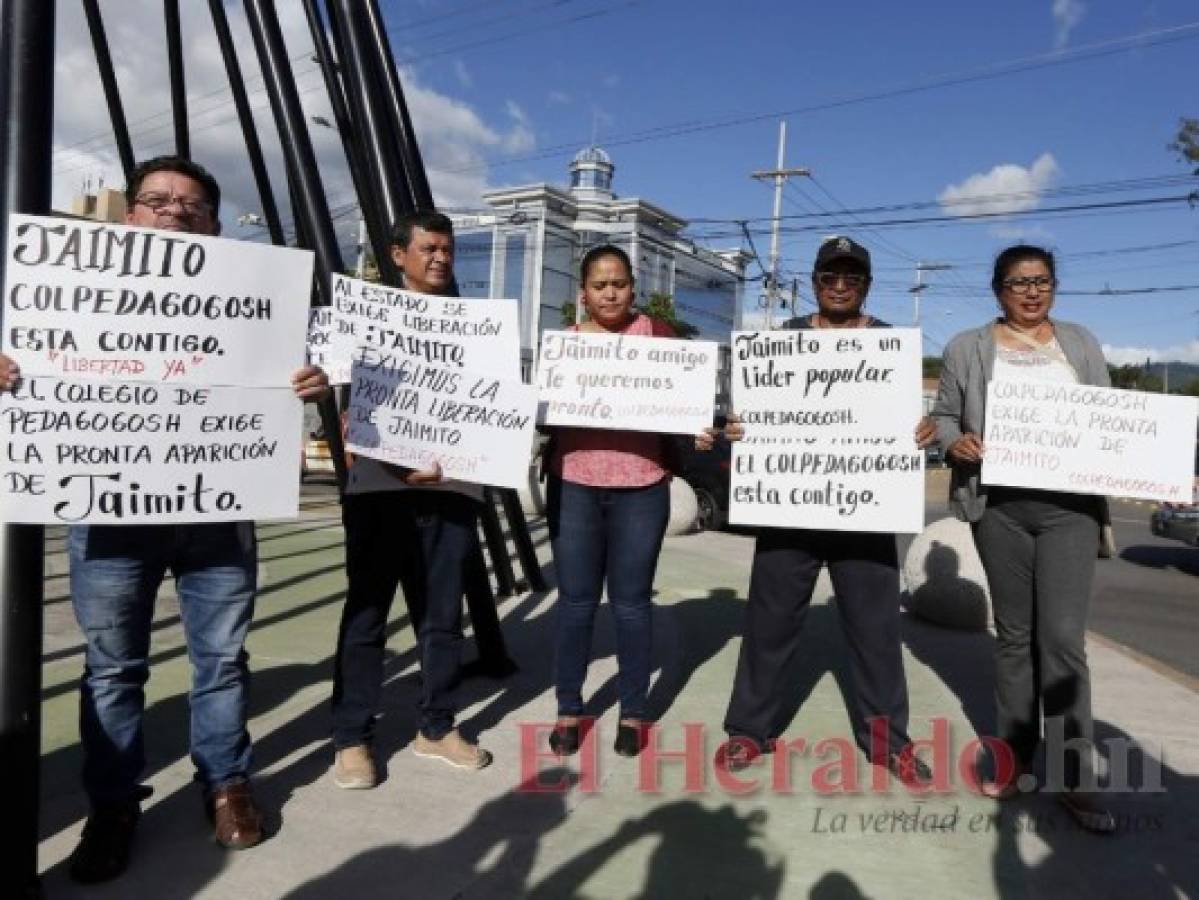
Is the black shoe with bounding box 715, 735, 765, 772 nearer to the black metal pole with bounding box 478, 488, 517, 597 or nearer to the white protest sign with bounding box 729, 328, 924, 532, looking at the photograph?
the white protest sign with bounding box 729, 328, 924, 532

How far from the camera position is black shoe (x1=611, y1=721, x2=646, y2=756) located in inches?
141

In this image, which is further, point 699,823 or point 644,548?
point 644,548

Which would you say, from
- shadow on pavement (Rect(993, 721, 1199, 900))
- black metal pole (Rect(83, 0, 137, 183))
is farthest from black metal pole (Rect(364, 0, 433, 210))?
shadow on pavement (Rect(993, 721, 1199, 900))

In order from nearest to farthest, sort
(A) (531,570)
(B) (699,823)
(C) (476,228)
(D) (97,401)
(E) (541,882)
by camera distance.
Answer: (D) (97,401) → (E) (541,882) → (B) (699,823) → (A) (531,570) → (C) (476,228)

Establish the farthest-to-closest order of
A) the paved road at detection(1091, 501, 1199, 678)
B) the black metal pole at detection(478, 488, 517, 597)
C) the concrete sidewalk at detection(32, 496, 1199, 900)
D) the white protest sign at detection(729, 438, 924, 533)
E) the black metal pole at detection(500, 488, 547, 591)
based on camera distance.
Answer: the paved road at detection(1091, 501, 1199, 678)
the black metal pole at detection(500, 488, 547, 591)
the black metal pole at detection(478, 488, 517, 597)
the white protest sign at detection(729, 438, 924, 533)
the concrete sidewalk at detection(32, 496, 1199, 900)

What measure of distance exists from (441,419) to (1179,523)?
38.0 ft

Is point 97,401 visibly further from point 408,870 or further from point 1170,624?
point 1170,624

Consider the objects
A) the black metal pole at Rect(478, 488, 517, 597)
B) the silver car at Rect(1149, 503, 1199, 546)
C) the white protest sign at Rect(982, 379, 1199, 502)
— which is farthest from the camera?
the silver car at Rect(1149, 503, 1199, 546)

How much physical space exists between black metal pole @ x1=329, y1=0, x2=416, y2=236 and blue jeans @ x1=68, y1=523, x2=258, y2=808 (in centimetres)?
240

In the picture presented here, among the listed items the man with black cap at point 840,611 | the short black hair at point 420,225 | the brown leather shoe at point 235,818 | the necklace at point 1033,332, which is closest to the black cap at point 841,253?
the man with black cap at point 840,611

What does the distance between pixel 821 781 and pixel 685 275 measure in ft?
191

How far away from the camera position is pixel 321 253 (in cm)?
446

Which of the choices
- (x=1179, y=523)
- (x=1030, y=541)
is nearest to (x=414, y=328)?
(x=1030, y=541)

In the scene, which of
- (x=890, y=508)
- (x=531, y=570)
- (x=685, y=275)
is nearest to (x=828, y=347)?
(x=890, y=508)
